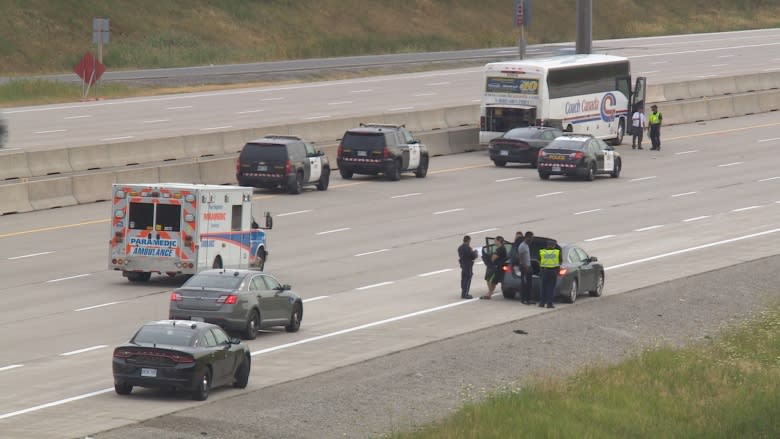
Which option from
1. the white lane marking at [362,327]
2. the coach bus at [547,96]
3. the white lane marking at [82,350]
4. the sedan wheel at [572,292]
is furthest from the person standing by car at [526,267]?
the coach bus at [547,96]

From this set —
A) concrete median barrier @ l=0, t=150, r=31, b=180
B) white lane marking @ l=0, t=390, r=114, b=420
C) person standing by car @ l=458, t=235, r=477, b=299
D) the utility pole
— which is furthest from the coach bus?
white lane marking @ l=0, t=390, r=114, b=420

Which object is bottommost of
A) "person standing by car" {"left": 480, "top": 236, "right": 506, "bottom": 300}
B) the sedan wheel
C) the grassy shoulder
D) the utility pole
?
the grassy shoulder

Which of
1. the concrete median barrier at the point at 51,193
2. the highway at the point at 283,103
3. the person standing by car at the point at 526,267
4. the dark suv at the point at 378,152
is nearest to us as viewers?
the person standing by car at the point at 526,267

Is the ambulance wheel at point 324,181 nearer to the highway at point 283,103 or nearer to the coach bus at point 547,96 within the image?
the highway at point 283,103

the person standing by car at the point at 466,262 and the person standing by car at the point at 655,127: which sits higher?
the person standing by car at the point at 655,127

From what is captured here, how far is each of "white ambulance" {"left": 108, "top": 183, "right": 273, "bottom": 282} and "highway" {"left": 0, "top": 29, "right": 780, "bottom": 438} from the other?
643 mm

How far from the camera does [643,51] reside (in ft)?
332

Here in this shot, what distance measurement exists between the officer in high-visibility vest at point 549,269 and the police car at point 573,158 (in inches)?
864

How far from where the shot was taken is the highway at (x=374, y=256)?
978 inches

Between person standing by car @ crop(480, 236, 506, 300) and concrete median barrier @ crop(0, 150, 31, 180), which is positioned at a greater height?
A: concrete median barrier @ crop(0, 150, 31, 180)

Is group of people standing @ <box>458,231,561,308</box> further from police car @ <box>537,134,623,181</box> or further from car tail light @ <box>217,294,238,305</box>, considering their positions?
police car @ <box>537,134,623,181</box>

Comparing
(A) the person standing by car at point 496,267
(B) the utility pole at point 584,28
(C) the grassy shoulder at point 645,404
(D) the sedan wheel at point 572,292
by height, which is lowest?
(C) the grassy shoulder at point 645,404

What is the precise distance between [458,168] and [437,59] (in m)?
40.2

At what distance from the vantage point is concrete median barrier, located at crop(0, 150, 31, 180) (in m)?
46.0
